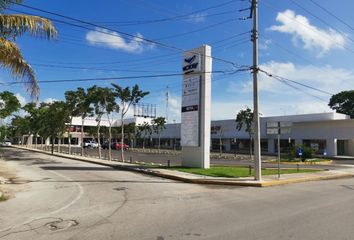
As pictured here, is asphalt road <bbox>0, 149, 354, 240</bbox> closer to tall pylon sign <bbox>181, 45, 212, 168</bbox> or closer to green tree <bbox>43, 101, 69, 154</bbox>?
tall pylon sign <bbox>181, 45, 212, 168</bbox>

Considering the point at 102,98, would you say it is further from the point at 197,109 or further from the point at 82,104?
the point at 197,109

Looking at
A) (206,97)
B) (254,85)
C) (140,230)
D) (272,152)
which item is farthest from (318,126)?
(140,230)

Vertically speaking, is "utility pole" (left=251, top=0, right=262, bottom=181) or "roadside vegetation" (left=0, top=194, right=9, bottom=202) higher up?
"utility pole" (left=251, top=0, right=262, bottom=181)

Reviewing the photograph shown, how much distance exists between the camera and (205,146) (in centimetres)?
2641

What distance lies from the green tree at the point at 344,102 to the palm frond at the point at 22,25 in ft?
282

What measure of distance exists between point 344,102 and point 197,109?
248 feet

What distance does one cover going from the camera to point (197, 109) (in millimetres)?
27000

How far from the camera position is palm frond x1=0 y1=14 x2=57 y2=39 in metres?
13.9

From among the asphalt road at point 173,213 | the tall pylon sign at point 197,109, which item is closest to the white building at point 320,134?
the tall pylon sign at point 197,109

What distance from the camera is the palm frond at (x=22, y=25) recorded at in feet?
45.7

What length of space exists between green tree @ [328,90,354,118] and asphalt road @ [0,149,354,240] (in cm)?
8042

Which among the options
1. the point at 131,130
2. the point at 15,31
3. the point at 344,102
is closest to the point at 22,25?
the point at 15,31

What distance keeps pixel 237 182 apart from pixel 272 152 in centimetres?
4466

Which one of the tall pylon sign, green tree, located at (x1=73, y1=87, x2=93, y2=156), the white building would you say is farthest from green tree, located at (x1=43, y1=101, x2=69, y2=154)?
the tall pylon sign
